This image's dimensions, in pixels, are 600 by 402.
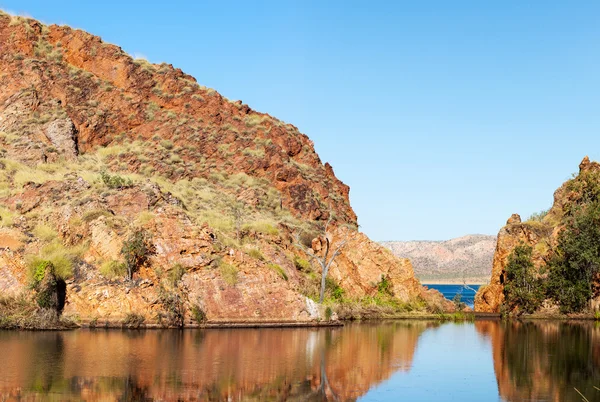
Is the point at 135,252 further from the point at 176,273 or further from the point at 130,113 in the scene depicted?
the point at 130,113

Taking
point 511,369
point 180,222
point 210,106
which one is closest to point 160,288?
point 180,222

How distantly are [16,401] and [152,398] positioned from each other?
125 inches

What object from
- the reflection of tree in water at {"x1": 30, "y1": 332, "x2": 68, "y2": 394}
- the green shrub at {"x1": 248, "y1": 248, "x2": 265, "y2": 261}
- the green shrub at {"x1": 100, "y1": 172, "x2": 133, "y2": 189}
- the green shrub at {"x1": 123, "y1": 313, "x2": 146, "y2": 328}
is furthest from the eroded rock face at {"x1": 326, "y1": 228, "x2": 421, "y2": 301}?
the reflection of tree in water at {"x1": 30, "y1": 332, "x2": 68, "y2": 394}

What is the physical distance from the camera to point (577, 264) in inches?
1977

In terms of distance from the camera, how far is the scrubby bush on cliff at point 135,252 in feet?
122

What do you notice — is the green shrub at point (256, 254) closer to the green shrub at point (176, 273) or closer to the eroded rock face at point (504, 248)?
the green shrub at point (176, 273)

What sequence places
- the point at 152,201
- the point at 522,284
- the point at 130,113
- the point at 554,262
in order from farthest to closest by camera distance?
1. the point at 130,113
2. the point at 522,284
3. the point at 554,262
4. the point at 152,201

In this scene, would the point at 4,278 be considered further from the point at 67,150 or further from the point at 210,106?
the point at 210,106

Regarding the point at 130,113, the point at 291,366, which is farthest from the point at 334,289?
the point at 130,113

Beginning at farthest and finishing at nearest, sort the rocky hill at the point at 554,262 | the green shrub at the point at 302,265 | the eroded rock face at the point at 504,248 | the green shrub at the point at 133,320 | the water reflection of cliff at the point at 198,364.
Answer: the eroded rock face at the point at 504,248 < the rocky hill at the point at 554,262 < the green shrub at the point at 302,265 < the green shrub at the point at 133,320 < the water reflection of cliff at the point at 198,364

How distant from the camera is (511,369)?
24.8 meters

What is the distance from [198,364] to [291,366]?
10.1ft

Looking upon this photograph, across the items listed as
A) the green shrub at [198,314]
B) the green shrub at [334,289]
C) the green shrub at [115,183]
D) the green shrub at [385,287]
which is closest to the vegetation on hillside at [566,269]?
the green shrub at [385,287]

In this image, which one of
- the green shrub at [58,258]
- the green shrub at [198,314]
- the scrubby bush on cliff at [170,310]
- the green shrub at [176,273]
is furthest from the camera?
the green shrub at [176,273]
